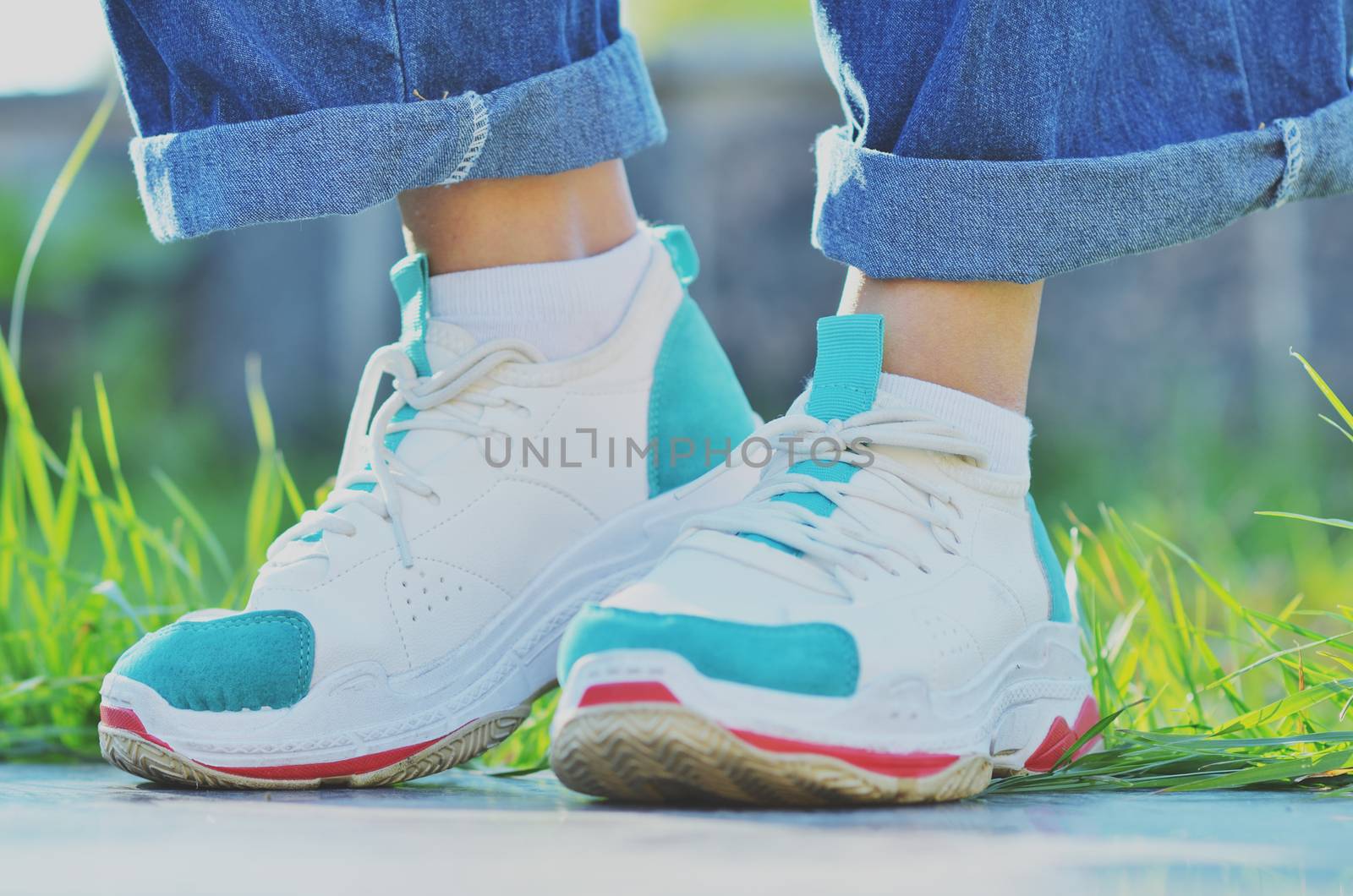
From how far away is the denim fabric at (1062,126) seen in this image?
3.11ft

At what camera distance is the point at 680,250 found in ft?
4.19

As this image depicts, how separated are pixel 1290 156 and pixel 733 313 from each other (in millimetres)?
3111

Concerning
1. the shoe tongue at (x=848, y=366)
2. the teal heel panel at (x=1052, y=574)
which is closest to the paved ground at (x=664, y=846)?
the teal heel panel at (x=1052, y=574)

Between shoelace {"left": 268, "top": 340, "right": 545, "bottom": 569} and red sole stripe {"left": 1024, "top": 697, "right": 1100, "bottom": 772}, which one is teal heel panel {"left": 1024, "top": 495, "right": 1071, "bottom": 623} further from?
shoelace {"left": 268, "top": 340, "right": 545, "bottom": 569}

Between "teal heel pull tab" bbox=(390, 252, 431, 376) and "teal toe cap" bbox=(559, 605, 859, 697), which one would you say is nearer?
"teal toe cap" bbox=(559, 605, 859, 697)

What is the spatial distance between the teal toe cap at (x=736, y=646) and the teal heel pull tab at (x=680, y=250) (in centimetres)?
50

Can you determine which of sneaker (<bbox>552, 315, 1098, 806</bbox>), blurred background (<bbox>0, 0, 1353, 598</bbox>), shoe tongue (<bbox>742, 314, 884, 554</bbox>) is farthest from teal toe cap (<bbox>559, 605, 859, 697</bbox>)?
blurred background (<bbox>0, 0, 1353, 598</bbox>)

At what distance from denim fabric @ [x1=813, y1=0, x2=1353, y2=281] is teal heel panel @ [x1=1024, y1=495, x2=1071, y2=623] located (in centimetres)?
20

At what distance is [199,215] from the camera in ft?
3.31

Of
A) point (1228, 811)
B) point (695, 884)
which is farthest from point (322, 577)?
point (1228, 811)

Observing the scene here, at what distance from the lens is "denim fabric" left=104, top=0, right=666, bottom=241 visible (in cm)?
100

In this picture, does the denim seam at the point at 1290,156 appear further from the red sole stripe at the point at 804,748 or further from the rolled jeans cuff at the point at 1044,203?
the red sole stripe at the point at 804,748

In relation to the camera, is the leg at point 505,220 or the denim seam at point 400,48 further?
the leg at point 505,220

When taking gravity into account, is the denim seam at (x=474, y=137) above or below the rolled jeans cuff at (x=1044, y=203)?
above
